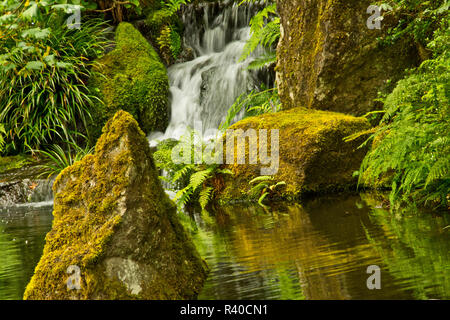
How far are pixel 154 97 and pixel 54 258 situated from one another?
9.15 metres

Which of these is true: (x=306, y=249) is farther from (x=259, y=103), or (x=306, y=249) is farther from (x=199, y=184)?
(x=259, y=103)

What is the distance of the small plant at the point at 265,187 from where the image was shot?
255 inches

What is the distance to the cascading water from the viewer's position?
1104cm

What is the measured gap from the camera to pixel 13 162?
10477 millimetres

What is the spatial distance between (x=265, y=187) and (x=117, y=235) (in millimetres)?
4085

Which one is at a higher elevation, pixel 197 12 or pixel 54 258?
pixel 197 12

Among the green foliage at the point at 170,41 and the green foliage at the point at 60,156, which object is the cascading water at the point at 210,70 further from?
the green foliage at the point at 60,156

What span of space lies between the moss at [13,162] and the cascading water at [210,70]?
2620 mm

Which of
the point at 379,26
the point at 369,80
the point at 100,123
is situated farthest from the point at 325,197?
the point at 100,123

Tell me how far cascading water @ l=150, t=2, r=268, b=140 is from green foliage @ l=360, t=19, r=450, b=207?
241 inches

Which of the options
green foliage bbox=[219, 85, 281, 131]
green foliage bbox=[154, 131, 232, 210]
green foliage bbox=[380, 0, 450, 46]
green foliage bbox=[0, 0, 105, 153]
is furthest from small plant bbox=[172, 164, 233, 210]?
green foliage bbox=[0, 0, 105, 153]

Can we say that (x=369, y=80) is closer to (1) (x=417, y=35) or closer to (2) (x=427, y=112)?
(1) (x=417, y=35)

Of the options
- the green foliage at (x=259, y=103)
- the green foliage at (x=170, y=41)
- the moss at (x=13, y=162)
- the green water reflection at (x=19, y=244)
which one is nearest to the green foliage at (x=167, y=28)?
the green foliage at (x=170, y=41)

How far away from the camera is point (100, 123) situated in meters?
11.5
